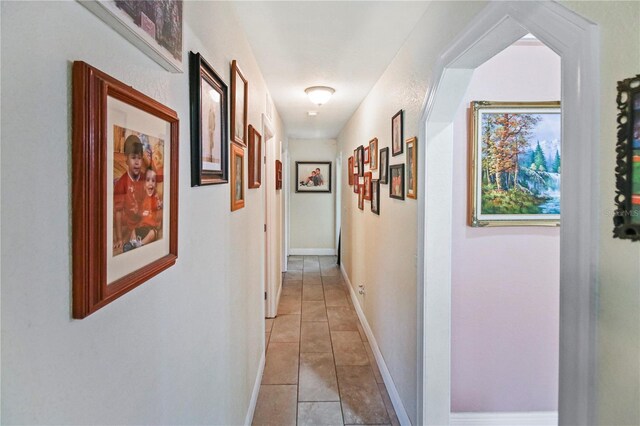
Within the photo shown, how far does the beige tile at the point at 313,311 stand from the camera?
400 centimetres

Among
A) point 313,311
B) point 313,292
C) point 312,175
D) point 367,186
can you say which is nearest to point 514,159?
point 367,186

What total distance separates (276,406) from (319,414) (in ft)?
1.02

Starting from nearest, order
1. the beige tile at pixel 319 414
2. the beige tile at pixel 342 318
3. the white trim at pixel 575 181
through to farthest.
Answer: the white trim at pixel 575 181 → the beige tile at pixel 319 414 → the beige tile at pixel 342 318

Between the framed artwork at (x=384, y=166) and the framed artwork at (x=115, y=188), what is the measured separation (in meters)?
2.04

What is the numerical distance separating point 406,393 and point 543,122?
1805 mm

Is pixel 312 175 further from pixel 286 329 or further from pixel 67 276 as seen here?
pixel 67 276

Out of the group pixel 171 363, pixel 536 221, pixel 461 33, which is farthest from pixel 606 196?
pixel 536 221

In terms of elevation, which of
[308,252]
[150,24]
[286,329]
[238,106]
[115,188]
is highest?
[238,106]

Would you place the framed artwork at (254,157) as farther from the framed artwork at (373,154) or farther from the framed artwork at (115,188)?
the framed artwork at (115,188)

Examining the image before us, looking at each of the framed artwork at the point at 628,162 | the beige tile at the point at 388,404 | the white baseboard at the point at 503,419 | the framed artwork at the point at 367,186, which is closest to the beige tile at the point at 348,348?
the beige tile at the point at 388,404

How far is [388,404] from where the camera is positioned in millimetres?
2477

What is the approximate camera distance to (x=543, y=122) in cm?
202

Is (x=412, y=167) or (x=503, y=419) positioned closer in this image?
(x=412, y=167)

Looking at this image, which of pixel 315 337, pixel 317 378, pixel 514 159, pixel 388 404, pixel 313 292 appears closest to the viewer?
pixel 514 159
